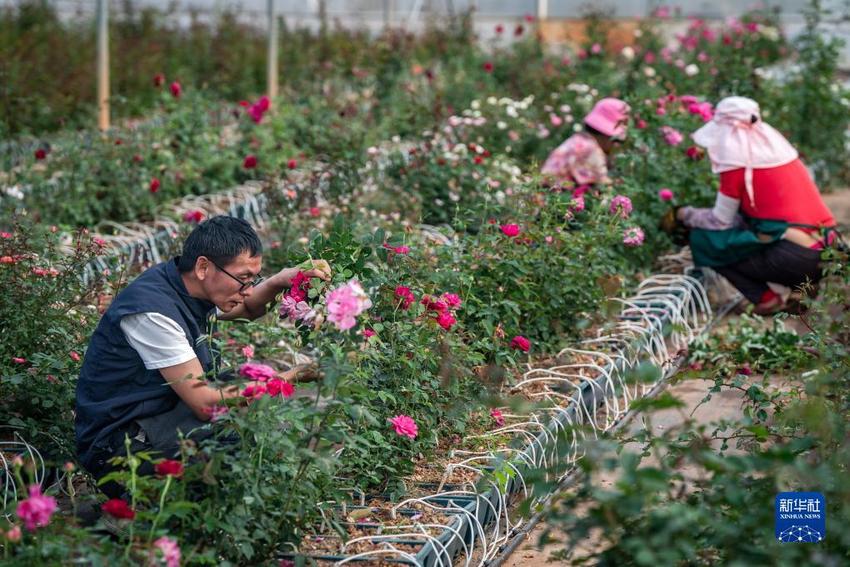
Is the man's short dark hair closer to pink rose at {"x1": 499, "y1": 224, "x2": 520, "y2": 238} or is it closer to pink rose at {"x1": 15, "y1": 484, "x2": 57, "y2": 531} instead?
pink rose at {"x1": 15, "y1": 484, "x2": 57, "y2": 531}

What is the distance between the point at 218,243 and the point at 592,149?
3183mm

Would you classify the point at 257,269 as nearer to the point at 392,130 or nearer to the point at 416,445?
the point at 416,445

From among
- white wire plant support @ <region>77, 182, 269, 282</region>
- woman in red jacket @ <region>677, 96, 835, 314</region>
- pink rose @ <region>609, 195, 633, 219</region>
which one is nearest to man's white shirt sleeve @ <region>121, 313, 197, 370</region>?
white wire plant support @ <region>77, 182, 269, 282</region>

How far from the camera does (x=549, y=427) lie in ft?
12.9

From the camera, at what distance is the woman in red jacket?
18.6 feet

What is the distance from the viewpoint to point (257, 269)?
325cm

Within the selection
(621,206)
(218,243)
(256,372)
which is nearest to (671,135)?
(621,206)

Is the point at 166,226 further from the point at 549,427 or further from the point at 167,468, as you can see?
the point at 167,468

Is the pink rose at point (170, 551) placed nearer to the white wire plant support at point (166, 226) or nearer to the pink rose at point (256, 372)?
the pink rose at point (256, 372)

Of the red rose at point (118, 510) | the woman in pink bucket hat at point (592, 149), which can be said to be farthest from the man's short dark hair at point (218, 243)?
the woman in pink bucket hat at point (592, 149)

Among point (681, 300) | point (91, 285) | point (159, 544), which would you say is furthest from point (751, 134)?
point (159, 544)

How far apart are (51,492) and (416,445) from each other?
3.30 ft

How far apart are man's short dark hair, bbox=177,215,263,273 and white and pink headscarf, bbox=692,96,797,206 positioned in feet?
10.2

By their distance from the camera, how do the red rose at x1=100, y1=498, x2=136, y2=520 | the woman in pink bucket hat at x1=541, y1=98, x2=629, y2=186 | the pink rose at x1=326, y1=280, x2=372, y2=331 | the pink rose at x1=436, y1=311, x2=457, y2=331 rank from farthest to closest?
the woman in pink bucket hat at x1=541, y1=98, x2=629, y2=186 < the pink rose at x1=436, y1=311, x2=457, y2=331 < the pink rose at x1=326, y1=280, x2=372, y2=331 < the red rose at x1=100, y1=498, x2=136, y2=520
